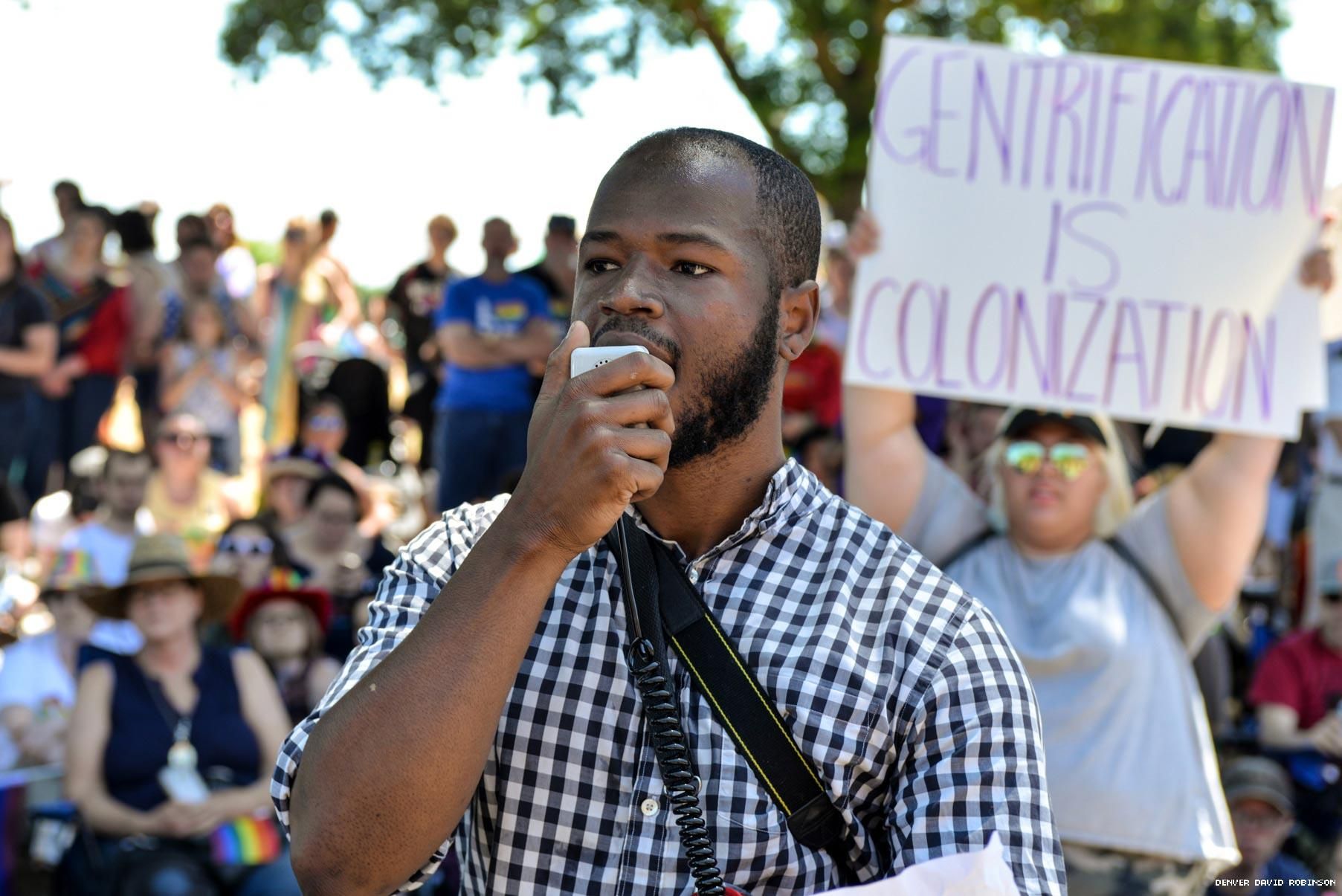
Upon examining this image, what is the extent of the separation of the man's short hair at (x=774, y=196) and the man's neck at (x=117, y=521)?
6.31 m

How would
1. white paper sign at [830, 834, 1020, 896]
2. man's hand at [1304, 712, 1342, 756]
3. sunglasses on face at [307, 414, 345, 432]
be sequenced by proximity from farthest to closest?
sunglasses on face at [307, 414, 345, 432], man's hand at [1304, 712, 1342, 756], white paper sign at [830, 834, 1020, 896]

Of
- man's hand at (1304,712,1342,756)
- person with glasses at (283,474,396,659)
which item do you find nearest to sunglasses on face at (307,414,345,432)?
person with glasses at (283,474,396,659)

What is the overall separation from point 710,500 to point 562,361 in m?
0.37

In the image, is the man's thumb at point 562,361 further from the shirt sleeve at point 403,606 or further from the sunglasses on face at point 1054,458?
the sunglasses on face at point 1054,458

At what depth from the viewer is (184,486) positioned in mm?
8883

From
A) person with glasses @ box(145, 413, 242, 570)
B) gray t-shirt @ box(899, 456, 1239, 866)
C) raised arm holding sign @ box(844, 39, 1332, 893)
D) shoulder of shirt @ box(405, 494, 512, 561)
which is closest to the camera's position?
shoulder of shirt @ box(405, 494, 512, 561)

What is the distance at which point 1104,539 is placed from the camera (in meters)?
4.27

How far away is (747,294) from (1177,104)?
9.35 ft

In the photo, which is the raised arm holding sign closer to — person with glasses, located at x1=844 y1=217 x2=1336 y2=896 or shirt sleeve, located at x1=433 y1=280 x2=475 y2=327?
person with glasses, located at x1=844 y1=217 x2=1336 y2=896

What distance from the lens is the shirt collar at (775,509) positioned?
2045 mm

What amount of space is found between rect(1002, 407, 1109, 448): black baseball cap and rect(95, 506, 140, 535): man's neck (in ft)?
16.2

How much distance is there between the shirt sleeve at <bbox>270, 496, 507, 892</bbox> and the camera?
1.84 metres

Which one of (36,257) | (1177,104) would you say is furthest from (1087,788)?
(36,257)

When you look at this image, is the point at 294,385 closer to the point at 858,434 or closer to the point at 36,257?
the point at 36,257
